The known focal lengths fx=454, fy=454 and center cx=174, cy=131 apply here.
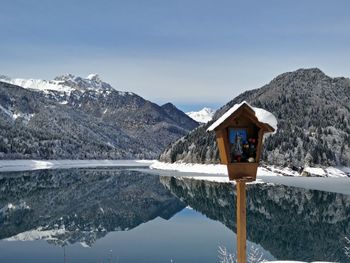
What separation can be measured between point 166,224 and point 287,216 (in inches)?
654

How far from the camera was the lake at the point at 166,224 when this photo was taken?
39.5 meters

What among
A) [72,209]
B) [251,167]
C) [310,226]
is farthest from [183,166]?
[251,167]

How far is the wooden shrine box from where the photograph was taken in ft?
43.3

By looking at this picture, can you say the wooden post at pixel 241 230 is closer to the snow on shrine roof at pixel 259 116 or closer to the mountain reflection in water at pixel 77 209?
the snow on shrine roof at pixel 259 116

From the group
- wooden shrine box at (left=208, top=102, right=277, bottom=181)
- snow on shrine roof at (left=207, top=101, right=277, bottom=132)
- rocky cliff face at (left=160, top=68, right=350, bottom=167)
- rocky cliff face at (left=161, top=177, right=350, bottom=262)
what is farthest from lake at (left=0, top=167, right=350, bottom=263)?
rocky cliff face at (left=160, top=68, right=350, bottom=167)

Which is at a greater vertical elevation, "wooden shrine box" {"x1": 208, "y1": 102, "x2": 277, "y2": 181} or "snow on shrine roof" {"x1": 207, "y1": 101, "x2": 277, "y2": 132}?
"snow on shrine roof" {"x1": 207, "y1": 101, "x2": 277, "y2": 132}

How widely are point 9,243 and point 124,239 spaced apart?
11.1 metres

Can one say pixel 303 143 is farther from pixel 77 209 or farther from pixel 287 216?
pixel 77 209

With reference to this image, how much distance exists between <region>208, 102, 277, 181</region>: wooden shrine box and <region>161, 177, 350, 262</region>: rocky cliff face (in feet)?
87.8

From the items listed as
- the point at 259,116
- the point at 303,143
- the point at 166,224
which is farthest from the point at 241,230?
the point at 303,143

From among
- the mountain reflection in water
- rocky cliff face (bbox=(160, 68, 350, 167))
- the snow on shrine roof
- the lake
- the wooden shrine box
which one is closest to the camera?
the snow on shrine roof

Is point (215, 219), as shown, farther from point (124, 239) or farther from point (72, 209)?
point (72, 209)

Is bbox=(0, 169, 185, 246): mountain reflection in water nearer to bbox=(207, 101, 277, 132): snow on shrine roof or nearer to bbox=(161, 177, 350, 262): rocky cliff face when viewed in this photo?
bbox=(161, 177, 350, 262): rocky cliff face

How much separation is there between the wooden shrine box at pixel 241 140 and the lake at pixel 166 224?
5382 millimetres
